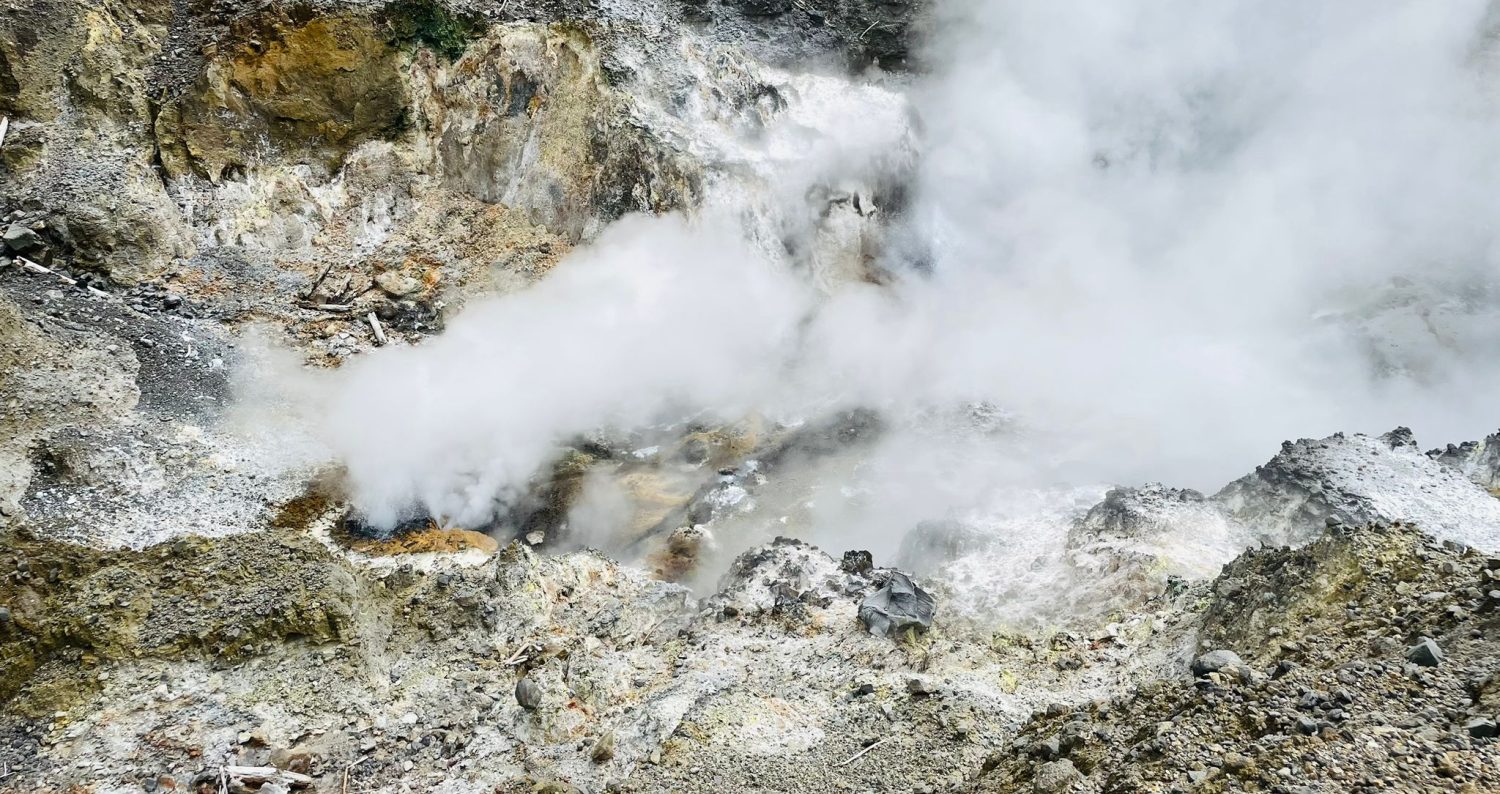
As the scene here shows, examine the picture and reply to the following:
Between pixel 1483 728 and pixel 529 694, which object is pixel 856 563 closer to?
pixel 529 694

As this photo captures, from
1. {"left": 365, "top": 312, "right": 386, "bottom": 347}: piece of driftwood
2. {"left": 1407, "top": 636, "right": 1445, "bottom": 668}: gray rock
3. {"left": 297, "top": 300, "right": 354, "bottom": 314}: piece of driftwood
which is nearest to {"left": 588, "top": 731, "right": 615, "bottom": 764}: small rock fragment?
{"left": 1407, "top": 636, "right": 1445, "bottom": 668}: gray rock

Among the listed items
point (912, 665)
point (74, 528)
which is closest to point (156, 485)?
point (74, 528)

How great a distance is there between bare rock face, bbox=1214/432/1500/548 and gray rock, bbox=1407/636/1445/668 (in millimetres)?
4596

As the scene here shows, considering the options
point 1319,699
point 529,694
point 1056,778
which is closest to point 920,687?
point 1056,778

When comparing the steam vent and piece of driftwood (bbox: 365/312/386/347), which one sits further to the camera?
piece of driftwood (bbox: 365/312/386/347)

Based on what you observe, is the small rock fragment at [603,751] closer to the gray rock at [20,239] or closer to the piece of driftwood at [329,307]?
the piece of driftwood at [329,307]

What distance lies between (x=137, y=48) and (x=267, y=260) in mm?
3712

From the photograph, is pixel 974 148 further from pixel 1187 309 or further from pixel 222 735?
pixel 222 735

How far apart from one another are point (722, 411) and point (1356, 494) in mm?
8368

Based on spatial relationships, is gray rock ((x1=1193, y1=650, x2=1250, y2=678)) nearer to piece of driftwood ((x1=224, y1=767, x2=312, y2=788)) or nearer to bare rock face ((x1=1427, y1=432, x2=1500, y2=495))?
piece of driftwood ((x1=224, y1=767, x2=312, y2=788))

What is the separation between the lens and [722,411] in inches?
530

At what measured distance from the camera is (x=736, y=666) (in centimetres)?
695

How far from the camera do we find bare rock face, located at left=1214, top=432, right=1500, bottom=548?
326 inches

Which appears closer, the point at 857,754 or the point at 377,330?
the point at 857,754
